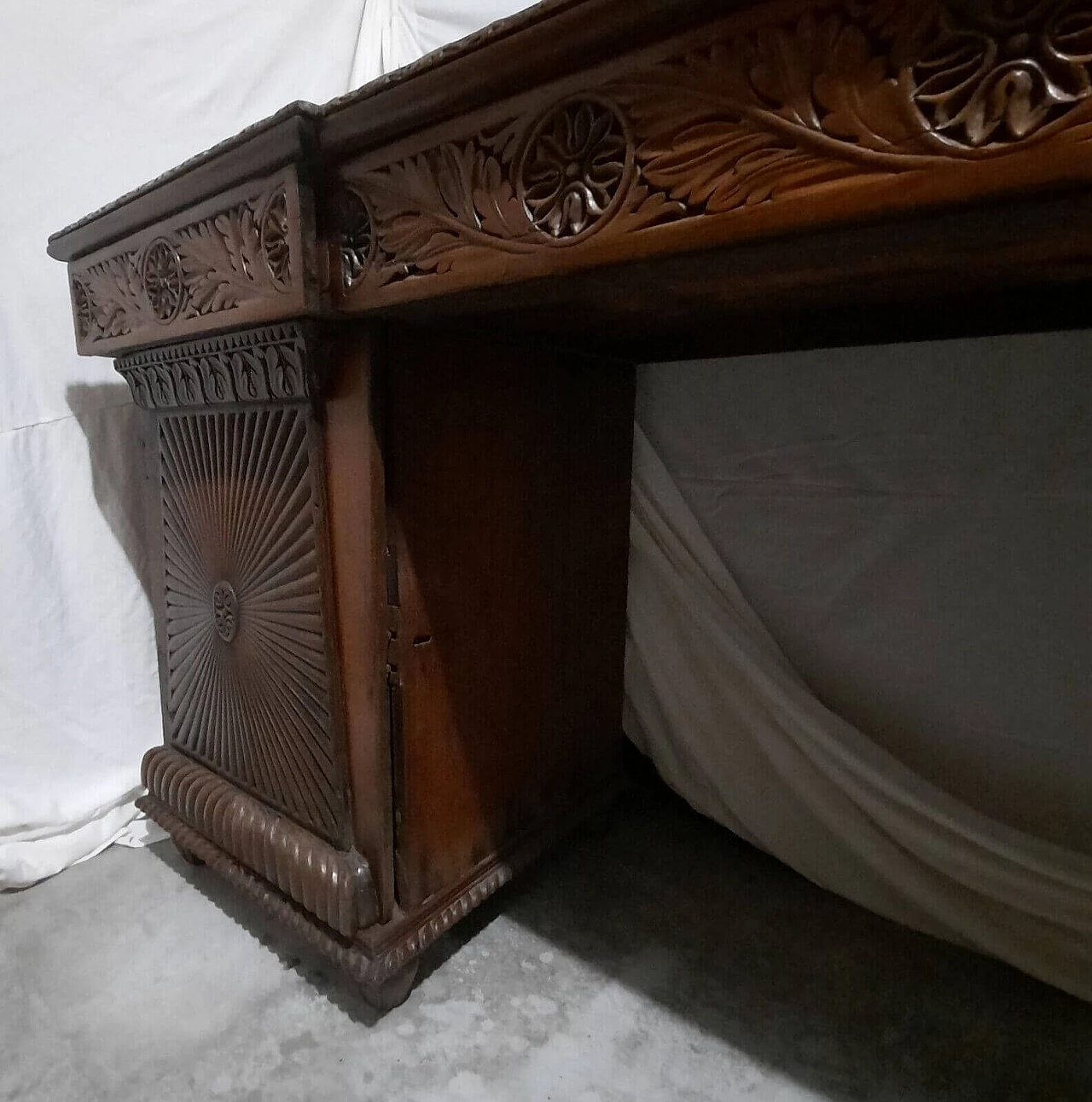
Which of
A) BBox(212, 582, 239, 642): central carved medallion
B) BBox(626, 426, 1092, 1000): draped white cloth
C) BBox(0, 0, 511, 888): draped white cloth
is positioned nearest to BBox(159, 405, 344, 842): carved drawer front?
BBox(212, 582, 239, 642): central carved medallion

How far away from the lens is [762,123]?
0.41 meters

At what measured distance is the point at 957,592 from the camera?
36.5 inches

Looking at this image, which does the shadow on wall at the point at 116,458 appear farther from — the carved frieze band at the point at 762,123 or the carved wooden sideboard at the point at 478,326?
the carved frieze band at the point at 762,123

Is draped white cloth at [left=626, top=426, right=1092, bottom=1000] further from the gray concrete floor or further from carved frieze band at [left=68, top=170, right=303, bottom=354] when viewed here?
carved frieze band at [left=68, top=170, right=303, bottom=354]

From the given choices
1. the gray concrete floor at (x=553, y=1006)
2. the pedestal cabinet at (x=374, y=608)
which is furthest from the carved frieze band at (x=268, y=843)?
the gray concrete floor at (x=553, y=1006)

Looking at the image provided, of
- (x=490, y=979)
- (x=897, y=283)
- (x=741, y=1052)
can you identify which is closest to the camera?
(x=897, y=283)

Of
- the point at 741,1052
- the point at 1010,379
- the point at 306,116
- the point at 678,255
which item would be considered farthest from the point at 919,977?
the point at 306,116

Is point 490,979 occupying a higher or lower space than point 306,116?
lower

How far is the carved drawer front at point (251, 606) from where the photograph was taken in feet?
2.64

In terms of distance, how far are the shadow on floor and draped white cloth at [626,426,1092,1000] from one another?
1.8 inches

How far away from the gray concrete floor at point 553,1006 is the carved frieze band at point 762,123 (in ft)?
2.66

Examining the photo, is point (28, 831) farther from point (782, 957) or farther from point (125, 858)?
point (782, 957)

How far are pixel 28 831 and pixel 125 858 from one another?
15 centimetres

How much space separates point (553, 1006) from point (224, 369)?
0.85m
